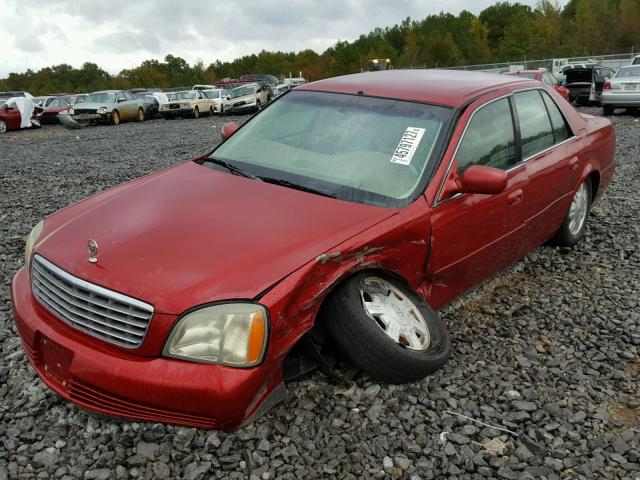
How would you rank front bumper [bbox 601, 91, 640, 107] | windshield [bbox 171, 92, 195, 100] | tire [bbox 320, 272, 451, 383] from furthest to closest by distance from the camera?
windshield [bbox 171, 92, 195, 100] → front bumper [bbox 601, 91, 640, 107] → tire [bbox 320, 272, 451, 383]

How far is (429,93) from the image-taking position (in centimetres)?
369

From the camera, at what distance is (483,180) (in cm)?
319

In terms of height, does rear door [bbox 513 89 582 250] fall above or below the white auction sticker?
below

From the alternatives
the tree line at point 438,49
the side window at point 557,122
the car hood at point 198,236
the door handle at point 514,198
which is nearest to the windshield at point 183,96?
the side window at point 557,122

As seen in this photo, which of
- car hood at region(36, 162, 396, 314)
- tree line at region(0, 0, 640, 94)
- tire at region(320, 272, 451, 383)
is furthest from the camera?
tree line at region(0, 0, 640, 94)

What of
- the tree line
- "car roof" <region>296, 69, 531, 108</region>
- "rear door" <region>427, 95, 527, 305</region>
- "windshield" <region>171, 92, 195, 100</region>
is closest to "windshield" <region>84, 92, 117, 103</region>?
"windshield" <region>171, 92, 195, 100</region>

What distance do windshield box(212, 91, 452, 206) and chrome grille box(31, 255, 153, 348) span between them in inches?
47.1

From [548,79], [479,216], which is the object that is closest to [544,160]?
[479,216]

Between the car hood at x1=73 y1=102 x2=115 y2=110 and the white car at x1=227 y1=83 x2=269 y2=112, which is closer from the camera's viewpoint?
the car hood at x1=73 y1=102 x2=115 y2=110

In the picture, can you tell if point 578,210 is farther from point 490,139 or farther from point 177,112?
point 177,112

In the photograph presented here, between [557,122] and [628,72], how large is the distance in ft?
47.2

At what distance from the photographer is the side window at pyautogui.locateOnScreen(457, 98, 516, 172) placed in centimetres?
353

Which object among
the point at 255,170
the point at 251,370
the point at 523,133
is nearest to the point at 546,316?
the point at 523,133

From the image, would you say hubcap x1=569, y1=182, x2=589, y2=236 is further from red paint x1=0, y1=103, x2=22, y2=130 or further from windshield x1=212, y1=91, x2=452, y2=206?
red paint x1=0, y1=103, x2=22, y2=130
